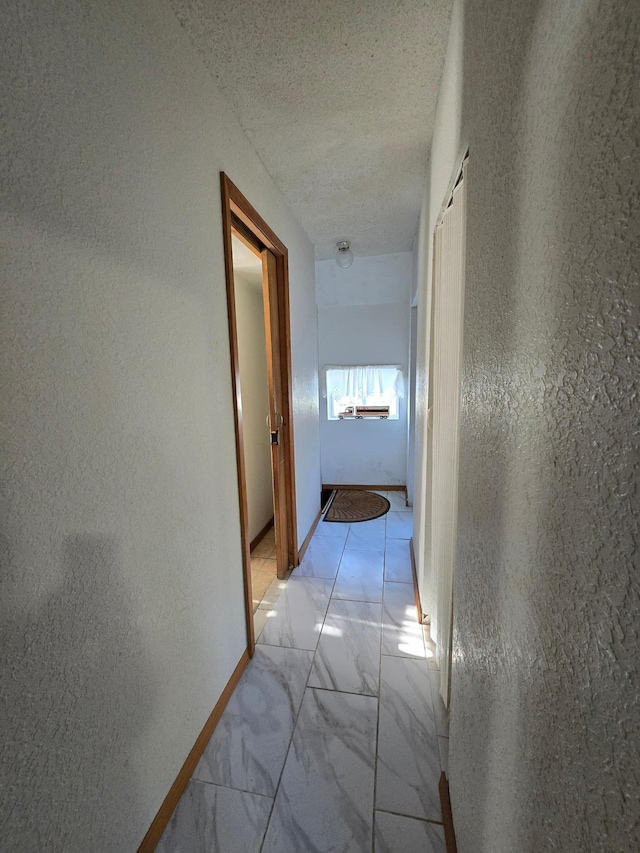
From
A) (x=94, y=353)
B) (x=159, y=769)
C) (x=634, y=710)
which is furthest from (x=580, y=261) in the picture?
(x=159, y=769)

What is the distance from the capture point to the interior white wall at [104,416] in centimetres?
64

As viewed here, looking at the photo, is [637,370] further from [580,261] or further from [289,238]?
[289,238]

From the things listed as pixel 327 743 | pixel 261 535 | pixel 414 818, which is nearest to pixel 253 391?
pixel 261 535

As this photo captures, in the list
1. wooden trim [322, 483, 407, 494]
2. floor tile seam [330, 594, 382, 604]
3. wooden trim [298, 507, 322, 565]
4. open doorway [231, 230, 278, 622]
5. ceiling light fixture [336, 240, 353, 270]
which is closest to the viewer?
floor tile seam [330, 594, 382, 604]

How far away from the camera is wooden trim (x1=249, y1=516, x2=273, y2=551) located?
2910 mm

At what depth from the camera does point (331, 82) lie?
1340 millimetres

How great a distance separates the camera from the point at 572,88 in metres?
0.38

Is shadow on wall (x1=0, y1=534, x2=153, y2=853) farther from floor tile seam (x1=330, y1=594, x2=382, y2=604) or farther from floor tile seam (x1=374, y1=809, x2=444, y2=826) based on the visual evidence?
floor tile seam (x1=330, y1=594, x2=382, y2=604)

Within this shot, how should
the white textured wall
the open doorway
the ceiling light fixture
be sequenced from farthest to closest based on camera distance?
the ceiling light fixture < the open doorway < the white textured wall

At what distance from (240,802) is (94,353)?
1.41 meters

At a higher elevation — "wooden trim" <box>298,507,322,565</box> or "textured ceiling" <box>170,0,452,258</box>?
"textured ceiling" <box>170,0,452,258</box>

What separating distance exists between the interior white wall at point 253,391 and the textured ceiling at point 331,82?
41.2 inches

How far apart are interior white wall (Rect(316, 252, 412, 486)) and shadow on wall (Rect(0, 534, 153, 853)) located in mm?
3381

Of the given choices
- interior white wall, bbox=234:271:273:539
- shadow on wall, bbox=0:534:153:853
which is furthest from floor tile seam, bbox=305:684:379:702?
interior white wall, bbox=234:271:273:539
